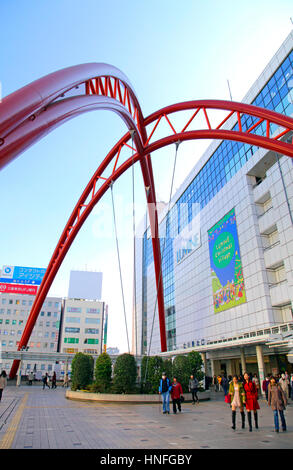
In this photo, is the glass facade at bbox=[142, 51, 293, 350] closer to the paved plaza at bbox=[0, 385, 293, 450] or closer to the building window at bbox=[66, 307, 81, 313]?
the building window at bbox=[66, 307, 81, 313]

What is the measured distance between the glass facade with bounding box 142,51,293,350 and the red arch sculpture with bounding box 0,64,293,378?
13.8 feet

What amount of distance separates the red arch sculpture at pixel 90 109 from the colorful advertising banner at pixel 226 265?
8.07 m

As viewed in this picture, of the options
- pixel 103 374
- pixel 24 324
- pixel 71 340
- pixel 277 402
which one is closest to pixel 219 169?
pixel 103 374

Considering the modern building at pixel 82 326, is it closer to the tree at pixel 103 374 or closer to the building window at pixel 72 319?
the building window at pixel 72 319

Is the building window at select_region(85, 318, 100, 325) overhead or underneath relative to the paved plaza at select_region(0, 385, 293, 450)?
overhead

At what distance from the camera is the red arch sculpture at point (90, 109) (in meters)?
6.09

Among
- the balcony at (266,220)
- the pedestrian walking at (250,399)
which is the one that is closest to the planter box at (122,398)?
the pedestrian walking at (250,399)

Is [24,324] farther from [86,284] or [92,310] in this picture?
[86,284]

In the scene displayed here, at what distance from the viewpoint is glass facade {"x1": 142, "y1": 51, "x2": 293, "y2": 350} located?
29297 millimetres

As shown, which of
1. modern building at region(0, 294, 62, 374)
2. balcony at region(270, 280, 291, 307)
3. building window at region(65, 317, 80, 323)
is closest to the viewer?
balcony at region(270, 280, 291, 307)

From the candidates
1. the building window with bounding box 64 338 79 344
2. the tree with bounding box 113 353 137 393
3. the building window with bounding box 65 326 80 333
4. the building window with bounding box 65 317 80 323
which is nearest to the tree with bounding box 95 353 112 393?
the tree with bounding box 113 353 137 393

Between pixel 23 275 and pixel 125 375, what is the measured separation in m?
39.2

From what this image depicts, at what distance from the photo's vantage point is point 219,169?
1635 inches
